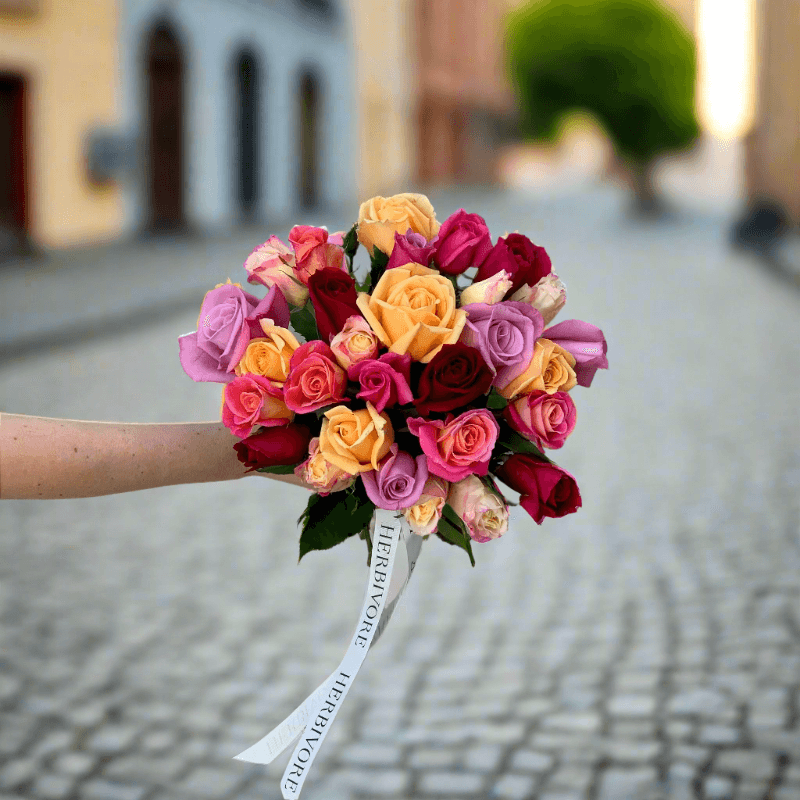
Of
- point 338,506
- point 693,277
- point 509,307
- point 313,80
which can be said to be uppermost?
point 313,80

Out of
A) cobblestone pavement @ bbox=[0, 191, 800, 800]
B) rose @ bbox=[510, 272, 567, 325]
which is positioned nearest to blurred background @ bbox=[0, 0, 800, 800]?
cobblestone pavement @ bbox=[0, 191, 800, 800]

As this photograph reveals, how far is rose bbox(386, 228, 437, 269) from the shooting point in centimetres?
191

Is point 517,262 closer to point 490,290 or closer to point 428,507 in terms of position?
point 490,290

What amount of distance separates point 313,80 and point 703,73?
12644mm

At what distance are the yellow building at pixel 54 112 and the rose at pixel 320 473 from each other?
15.5 m

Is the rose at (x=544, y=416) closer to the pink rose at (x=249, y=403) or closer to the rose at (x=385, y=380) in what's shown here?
the rose at (x=385, y=380)

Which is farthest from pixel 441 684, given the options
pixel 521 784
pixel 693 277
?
pixel 693 277

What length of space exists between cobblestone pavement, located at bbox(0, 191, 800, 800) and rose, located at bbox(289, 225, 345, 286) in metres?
1.69

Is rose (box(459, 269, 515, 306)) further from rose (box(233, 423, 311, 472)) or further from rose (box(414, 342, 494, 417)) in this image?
rose (box(233, 423, 311, 472))

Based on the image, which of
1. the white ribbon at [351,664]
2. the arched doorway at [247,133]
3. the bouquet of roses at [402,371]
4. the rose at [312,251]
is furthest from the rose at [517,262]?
the arched doorway at [247,133]

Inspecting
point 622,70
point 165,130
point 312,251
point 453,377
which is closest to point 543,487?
point 453,377

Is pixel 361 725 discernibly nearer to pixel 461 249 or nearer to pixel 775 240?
pixel 461 249

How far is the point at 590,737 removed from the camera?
134 inches

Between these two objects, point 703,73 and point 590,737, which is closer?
point 590,737
